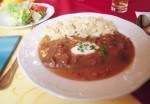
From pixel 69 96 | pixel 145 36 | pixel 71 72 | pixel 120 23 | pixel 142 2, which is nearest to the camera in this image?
pixel 69 96

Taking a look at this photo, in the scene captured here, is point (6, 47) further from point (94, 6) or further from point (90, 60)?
point (94, 6)

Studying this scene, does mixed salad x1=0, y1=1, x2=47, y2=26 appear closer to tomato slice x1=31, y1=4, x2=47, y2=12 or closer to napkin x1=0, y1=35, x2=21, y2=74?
tomato slice x1=31, y1=4, x2=47, y2=12

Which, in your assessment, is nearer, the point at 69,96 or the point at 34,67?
the point at 69,96

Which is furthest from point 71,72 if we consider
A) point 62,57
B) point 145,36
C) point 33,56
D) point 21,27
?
point 21,27

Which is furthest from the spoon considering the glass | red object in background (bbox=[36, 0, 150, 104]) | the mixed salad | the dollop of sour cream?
the mixed salad

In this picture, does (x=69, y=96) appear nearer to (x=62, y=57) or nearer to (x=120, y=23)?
(x=62, y=57)

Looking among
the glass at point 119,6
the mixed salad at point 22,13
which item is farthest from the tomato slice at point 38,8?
the glass at point 119,6
